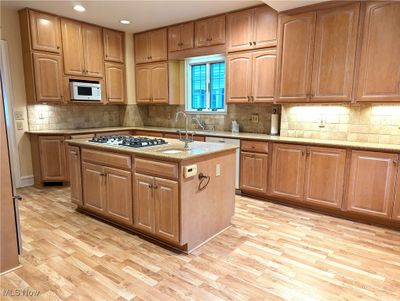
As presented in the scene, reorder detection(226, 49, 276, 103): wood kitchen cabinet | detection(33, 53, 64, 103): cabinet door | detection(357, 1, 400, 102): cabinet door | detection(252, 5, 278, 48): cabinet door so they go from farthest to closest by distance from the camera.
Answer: detection(33, 53, 64, 103): cabinet door
detection(226, 49, 276, 103): wood kitchen cabinet
detection(252, 5, 278, 48): cabinet door
detection(357, 1, 400, 102): cabinet door

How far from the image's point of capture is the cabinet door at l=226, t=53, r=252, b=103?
13.1ft

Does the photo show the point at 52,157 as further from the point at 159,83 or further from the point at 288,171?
the point at 288,171

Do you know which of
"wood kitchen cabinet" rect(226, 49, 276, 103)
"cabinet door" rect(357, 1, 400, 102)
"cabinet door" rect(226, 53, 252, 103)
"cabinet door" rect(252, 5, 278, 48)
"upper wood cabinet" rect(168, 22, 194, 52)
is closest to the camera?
"cabinet door" rect(357, 1, 400, 102)

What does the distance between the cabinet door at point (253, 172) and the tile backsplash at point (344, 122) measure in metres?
0.61

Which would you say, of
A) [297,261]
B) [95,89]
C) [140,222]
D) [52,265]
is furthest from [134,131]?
[297,261]

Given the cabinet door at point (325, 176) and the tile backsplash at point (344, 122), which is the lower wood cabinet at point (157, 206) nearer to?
the cabinet door at point (325, 176)

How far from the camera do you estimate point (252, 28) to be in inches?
152

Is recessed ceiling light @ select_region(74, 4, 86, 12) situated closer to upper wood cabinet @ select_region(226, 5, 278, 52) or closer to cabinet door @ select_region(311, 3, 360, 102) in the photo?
upper wood cabinet @ select_region(226, 5, 278, 52)

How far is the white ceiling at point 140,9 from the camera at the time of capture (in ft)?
12.3

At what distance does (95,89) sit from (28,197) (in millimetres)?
2099

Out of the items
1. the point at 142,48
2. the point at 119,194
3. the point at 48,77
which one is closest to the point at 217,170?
the point at 119,194

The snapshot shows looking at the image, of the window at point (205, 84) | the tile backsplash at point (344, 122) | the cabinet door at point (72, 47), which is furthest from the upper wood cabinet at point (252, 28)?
the cabinet door at point (72, 47)

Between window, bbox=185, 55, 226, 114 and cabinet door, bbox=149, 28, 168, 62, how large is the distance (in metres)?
0.47

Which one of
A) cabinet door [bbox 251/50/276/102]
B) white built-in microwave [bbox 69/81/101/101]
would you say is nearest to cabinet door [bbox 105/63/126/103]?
white built-in microwave [bbox 69/81/101/101]
